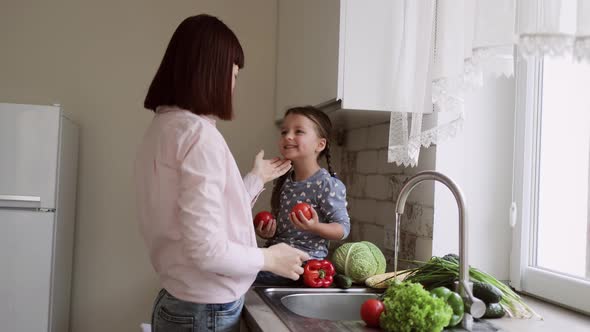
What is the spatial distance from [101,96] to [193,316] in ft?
6.27

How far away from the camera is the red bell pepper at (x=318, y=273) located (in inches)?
68.7

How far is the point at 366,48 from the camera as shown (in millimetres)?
1786

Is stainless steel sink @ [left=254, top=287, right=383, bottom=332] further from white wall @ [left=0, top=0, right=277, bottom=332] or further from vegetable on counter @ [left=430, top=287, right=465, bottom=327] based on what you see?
white wall @ [left=0, top=0, right=277, bottom=332]

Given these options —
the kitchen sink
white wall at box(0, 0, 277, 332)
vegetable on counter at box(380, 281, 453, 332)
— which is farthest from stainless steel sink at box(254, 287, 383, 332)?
white wall at box(0, 0, 277, 332)

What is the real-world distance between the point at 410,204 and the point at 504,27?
3.00 ft

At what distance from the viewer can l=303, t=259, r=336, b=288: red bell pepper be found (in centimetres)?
174

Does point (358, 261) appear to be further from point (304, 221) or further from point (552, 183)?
point (552, 183)

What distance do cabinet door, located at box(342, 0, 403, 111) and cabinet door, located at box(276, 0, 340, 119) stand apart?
0.04 m

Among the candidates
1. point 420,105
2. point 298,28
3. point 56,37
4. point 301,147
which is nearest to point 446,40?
point 420,105

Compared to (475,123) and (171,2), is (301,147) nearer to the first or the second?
(475,123)

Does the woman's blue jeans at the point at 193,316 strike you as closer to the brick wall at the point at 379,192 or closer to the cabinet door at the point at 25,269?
the brick wall at the point at 379,192

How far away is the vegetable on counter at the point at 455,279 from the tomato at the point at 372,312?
27cm

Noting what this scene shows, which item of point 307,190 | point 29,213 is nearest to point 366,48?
point 307,190

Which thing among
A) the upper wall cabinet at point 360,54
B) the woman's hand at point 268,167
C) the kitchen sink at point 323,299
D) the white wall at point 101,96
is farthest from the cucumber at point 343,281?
the white wall at point 101,96
